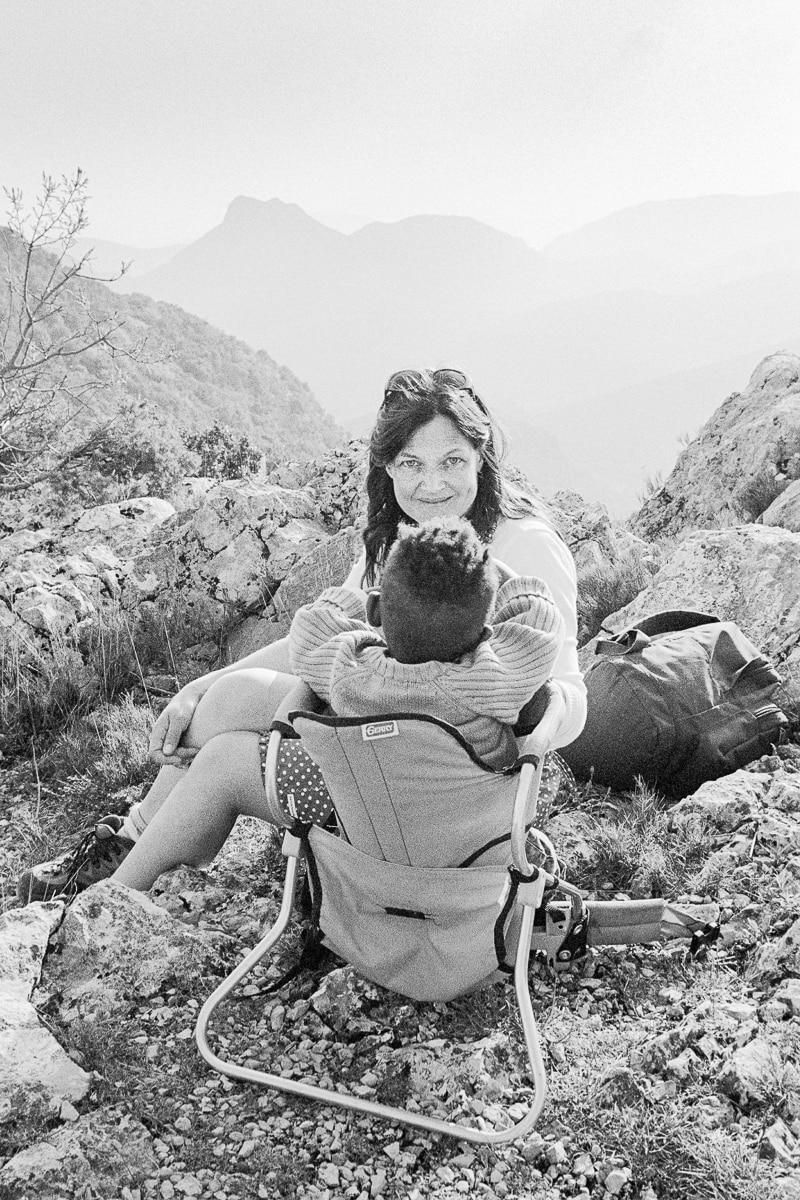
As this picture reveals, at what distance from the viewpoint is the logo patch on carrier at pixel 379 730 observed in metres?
1.93

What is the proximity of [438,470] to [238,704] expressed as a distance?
1051mm

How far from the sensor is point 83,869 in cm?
288

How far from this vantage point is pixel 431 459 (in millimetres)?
3039

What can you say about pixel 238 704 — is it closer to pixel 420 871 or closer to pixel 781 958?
pixel 420 871

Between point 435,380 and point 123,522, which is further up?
point 435,380

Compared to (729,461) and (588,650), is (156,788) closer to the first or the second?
(588,650)

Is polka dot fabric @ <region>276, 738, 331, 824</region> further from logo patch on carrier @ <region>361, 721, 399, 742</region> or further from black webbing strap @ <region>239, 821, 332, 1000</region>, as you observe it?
logo patch on carrier @ <region>361, 721, 399, 742</region>

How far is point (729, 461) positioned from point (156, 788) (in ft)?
16.6

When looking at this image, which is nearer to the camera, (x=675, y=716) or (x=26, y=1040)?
(x=26, y=1040)

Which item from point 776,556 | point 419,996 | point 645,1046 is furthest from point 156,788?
point 776,556

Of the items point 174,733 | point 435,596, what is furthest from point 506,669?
point 174,733

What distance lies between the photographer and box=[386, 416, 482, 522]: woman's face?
9.93 ft

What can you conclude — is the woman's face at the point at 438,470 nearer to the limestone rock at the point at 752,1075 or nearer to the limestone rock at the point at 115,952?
the limestone rock at the point at 115,952

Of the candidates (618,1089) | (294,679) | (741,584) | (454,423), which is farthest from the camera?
(741,584)
